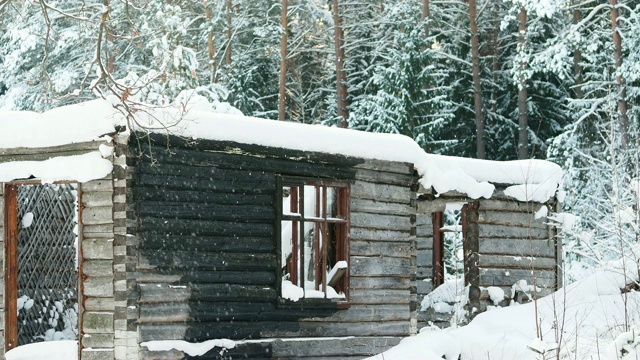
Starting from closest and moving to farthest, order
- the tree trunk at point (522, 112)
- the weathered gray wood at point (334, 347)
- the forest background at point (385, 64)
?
the weathered gray wood at point (334, 347), the forest background at point (385, 64), the tree trunk at point (522, 112)

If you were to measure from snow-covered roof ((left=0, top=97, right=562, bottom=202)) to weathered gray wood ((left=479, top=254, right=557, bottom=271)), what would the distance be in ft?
3.60

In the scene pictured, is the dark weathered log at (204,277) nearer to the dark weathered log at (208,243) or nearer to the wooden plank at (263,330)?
the dark weathered log at (208,243)

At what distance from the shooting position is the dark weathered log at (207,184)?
11273 mm

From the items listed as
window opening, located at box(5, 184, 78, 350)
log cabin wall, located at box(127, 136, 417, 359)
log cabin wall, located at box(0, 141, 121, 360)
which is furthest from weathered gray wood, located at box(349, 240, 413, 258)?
window opening, located at box(5, 184, 78, 350)

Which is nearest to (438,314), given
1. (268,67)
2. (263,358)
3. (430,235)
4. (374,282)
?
(430,235)

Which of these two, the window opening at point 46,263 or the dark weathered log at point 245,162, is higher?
the dark weathered log at point 245,162

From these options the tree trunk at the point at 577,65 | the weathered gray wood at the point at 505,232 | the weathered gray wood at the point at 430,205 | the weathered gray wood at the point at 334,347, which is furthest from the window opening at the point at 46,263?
the tree trunk at the point at 577,65

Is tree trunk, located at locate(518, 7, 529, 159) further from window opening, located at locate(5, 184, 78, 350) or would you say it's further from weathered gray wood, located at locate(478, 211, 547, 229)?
window opening, located at locate(5, 184, 78, 350)

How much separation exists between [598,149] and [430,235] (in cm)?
1058

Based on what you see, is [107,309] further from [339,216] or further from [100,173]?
[339,216]

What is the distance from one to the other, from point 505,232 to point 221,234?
6108 millimetres

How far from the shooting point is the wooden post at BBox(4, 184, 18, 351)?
11.9 metres

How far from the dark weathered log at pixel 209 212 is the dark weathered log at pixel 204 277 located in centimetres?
63

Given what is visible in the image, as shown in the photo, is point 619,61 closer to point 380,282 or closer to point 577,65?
point 577,65
